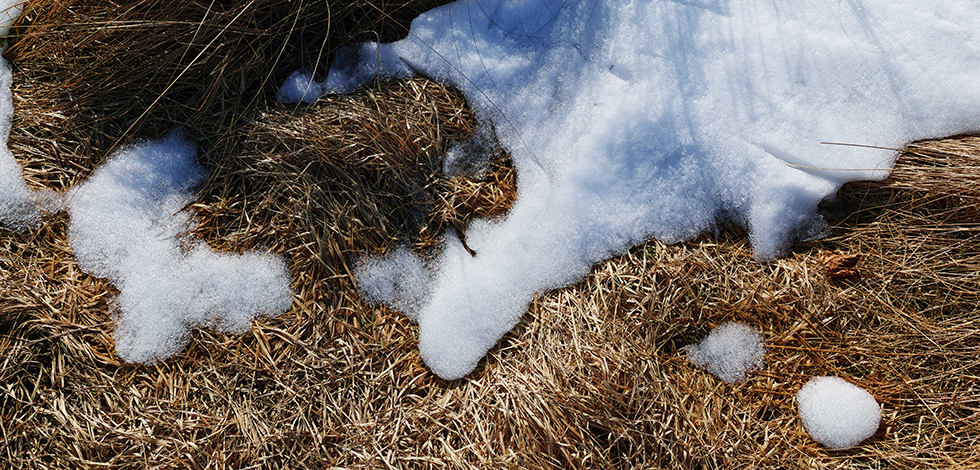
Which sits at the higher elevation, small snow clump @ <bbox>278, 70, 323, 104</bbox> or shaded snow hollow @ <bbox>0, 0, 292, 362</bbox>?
small snow clump @ <bbox>278, 70, 323, 104</bbox>

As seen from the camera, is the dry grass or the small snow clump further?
the small snow clump

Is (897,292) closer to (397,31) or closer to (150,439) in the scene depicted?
(397,31)

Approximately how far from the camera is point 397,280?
6.34 ft

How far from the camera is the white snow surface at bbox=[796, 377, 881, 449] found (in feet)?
6.01

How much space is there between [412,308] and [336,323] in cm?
31

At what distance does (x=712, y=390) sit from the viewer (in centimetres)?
190

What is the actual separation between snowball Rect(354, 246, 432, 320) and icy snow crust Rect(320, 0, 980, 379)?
5 centimetres

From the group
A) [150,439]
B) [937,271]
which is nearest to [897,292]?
[937,271]

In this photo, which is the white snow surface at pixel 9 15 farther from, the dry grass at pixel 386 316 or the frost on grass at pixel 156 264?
the frost on grass at pixel 156 264

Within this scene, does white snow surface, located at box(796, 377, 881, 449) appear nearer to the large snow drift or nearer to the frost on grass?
the frost on grass

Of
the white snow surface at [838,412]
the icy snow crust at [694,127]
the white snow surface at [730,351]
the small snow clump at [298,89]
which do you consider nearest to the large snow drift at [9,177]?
the small snow clump at [298,89]

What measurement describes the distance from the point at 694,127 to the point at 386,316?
145 centimetres

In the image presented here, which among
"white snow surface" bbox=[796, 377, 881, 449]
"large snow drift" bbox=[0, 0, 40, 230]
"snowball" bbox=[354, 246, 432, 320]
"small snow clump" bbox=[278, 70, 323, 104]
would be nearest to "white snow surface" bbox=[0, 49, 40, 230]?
"large snow drift" bbox=[0, 0, 40, 230]

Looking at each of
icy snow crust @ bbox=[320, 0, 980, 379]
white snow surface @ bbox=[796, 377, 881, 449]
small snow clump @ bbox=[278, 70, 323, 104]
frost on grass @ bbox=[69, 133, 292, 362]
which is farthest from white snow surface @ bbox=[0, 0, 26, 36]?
white snow surface @ bbox=[796, 377, 881, 449]
